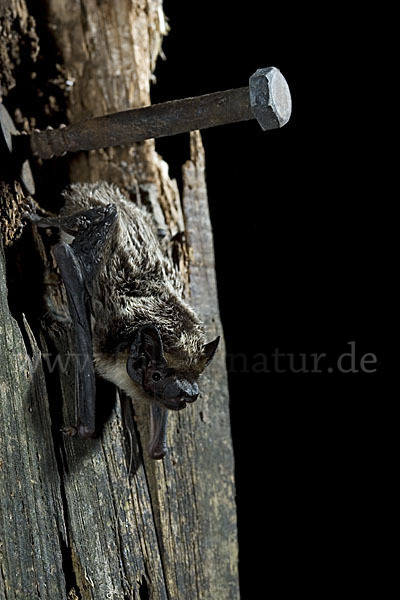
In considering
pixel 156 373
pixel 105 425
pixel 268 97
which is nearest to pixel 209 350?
pixel 156 373

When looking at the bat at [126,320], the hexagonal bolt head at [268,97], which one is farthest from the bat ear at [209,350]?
the hexagonal bolt head at [268,97]

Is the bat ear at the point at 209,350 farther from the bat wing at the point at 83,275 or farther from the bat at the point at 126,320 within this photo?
the bat wing at the point at 83,275

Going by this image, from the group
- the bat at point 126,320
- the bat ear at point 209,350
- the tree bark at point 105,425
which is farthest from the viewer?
the bat ear at point 209,350

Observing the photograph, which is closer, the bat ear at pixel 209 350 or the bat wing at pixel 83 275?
the bat wing at pixel 83 275

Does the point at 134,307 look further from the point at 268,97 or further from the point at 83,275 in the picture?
the point at 268,97

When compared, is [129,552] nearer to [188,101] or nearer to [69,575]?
[69,575]

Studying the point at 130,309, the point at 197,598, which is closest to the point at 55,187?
the point at 130,309

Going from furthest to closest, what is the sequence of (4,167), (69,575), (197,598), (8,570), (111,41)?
(111,41) → (197,598) → (4,167) → (69,575) → (8,570)

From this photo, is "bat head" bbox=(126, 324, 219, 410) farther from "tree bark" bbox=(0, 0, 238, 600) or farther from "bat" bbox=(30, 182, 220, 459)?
"tree bark" bbox=(0, 0, 238, 600)
